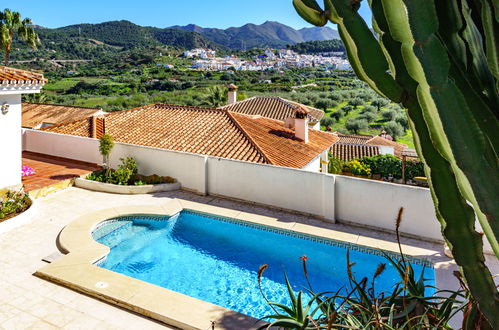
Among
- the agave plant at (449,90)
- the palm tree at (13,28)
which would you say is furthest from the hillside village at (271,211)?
the palm tree at (13,28)

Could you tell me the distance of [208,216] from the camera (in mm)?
12016

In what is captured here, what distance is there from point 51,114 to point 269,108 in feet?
58.2

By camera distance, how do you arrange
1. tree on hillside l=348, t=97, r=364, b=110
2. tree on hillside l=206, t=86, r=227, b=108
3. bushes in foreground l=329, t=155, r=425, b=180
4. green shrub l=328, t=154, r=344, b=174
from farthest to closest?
tree on hillside l=348, t=97, r=364, b=110
tree on hillside l=206, t=86, r=227, b=108
bushes in foreground l=329, t=155, r=425, b=180
green shrub l=328, t=154, r=344, b=174

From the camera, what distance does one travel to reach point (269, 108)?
33125 millimetres

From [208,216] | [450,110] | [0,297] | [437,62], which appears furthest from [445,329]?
[208,216]

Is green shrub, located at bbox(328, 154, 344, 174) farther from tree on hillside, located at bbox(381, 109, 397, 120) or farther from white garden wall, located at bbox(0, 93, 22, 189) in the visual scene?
tree on hillside, located at bbox(381, 109, 397, 120)

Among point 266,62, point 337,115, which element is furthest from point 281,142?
point 266,62

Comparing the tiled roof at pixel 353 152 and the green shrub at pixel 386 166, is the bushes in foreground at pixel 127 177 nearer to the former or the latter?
the green shrub at pixel 386 166

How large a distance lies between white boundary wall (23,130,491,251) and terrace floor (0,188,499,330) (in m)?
0.35

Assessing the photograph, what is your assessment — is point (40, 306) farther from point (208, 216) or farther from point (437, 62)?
point (437, 62)

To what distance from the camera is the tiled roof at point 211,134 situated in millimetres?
15461

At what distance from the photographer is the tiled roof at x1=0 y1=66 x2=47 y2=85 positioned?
11.5 metres

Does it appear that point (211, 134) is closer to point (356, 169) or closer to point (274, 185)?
point (274, 185)

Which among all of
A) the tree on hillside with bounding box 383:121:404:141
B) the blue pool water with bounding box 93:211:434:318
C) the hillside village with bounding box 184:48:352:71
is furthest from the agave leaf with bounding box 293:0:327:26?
the hillside village with bounding box 184:48:352:71
